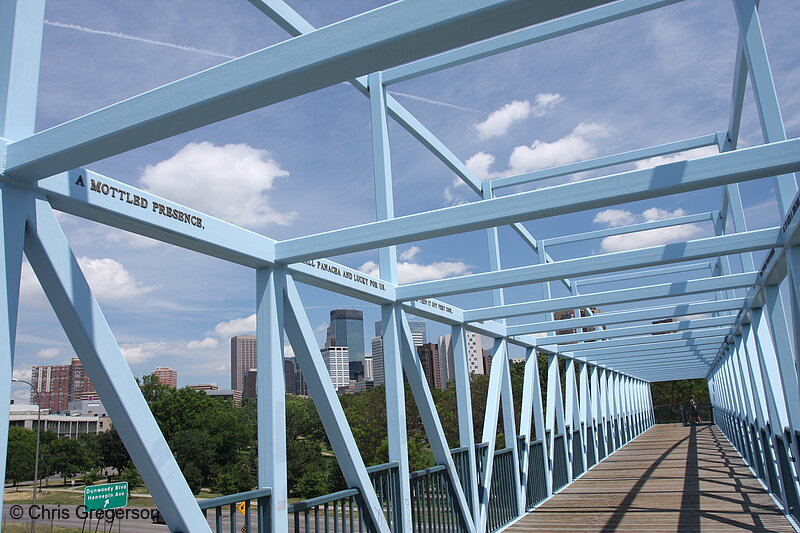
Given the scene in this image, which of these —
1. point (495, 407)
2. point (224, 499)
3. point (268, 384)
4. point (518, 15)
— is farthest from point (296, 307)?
point (495, 407)

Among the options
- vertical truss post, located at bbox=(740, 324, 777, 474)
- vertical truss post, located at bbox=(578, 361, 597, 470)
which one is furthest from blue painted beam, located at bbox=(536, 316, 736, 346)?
vertical truss post, located at bbox=(578, 361, 597, 470)

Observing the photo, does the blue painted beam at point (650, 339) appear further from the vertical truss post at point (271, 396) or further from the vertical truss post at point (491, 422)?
the vertical truss post at point (271, 396)

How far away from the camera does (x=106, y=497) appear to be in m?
26.1

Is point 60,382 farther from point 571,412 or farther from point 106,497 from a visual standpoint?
point 571,412

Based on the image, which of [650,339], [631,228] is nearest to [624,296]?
[631,228]

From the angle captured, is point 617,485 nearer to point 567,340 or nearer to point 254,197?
point 567,340

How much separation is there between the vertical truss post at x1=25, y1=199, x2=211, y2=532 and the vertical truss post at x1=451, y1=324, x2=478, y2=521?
16.9ft

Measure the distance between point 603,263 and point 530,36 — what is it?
9.66 feet

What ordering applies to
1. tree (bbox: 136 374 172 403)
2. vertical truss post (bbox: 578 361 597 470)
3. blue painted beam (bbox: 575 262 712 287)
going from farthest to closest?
tree (bbox: 136 374 172 403)
vertical truss post (bbox: 578 361 597 470)
blue painted beam (bbox: 575 262 712 287)

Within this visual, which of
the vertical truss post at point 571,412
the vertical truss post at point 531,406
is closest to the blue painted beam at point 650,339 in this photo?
the vertical truss post at point 571,412

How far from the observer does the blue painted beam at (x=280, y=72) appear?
244cm

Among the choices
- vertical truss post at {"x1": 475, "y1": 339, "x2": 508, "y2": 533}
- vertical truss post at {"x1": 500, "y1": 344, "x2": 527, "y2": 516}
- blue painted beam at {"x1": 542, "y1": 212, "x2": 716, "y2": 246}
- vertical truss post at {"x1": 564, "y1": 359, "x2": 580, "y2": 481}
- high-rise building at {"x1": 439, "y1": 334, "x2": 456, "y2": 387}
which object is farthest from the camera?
high-rise building at {"x1": 439, "y1": 334, "x2": 456, "y2": 387}

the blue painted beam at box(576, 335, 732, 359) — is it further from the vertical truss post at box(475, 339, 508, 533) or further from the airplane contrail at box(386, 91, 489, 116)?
the airplane contrail at box(386, 91, 489, 116)

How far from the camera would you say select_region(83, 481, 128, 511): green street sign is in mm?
25016
